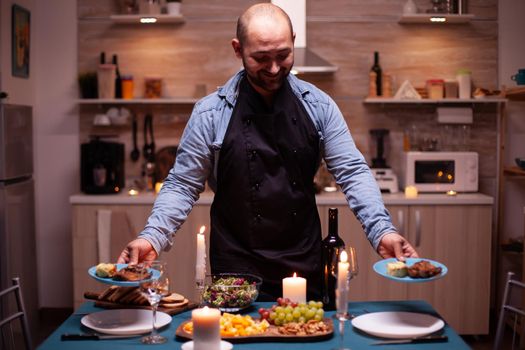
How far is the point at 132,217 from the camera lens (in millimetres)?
4688

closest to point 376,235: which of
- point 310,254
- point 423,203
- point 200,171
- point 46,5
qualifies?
point 310,254

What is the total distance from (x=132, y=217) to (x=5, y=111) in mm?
1011

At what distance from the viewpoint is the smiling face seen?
2340 mm

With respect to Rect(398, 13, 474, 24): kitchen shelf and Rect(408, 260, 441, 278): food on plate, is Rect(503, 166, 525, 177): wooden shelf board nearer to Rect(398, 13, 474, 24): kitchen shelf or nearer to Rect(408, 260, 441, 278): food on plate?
Rect(398, 13, 474, 24): kitchen shelf

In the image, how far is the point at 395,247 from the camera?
7.31 ft

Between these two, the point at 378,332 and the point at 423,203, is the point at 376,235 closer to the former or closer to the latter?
the point at 378,332

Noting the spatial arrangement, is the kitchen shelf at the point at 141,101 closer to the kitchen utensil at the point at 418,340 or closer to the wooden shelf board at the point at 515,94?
the wooden shelf board at the point at 515,94

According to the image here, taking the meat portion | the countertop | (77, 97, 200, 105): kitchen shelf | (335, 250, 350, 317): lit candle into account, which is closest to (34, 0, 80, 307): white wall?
(77, 97, 200, 105): kitchen shelf

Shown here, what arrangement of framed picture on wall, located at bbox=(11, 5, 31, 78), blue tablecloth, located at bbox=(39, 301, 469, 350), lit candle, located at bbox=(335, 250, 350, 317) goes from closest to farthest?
lit candle, located at bbox=(335, 250, 350, 317)
blue tablecloth, located at bbox=(39, 301, 469, 350)
framed picture on wall, located at bbox=(11, 5, 31, 78)

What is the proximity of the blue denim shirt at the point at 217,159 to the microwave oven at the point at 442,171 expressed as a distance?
239 centimetres

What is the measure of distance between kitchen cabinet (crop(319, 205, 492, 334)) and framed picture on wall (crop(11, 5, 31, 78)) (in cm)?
213

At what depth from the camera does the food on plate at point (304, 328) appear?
2.01 metres

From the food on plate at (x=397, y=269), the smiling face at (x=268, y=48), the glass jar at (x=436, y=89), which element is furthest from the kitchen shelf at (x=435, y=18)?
the food on plate at (x=397, y=269)

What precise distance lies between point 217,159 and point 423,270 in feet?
2.73
